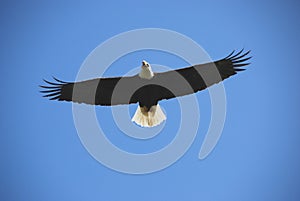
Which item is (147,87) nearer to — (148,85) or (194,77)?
(148,85)

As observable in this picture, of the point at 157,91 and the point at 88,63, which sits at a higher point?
the point at 88,63

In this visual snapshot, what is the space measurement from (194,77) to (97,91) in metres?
1.26

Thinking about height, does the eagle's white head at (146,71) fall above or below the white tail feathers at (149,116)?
above

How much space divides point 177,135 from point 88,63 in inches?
77.4

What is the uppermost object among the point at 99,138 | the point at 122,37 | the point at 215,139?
the point at 122,37

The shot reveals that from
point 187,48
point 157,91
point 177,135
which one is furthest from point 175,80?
point 177,135

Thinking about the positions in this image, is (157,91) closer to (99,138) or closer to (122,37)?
(122,37)

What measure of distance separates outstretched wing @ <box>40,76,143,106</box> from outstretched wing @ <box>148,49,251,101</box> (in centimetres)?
30

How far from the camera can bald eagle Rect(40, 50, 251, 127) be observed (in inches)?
297

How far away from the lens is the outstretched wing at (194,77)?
7.52 m

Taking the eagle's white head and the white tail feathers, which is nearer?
the eagle's white head

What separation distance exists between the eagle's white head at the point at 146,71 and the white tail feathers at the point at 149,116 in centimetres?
45

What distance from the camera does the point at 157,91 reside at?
7.93 m

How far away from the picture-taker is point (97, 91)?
7.84m
